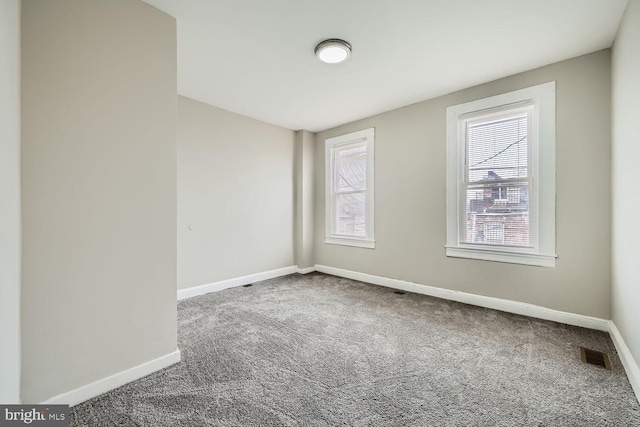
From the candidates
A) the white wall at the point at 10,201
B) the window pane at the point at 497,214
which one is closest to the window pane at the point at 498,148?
the window pane at the point at 497,214

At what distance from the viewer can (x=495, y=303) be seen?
298 centimetres

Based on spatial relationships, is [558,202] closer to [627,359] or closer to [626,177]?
[626,177]

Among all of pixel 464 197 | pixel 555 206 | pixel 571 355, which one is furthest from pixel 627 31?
pixel 571 355

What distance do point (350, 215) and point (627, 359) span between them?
3.23 m

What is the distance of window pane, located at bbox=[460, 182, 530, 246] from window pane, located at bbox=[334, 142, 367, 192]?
1.58m

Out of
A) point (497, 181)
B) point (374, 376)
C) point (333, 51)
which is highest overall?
point (333, 51)

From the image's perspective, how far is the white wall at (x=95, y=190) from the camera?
56.9 inches

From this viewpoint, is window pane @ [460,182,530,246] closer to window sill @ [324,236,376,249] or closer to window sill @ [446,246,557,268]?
window sill @ [446,246,557,268]

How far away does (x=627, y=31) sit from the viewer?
1.89 meters

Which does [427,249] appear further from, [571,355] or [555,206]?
[571,355]

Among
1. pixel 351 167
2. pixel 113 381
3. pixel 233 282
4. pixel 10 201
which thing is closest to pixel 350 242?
pixel 351 167

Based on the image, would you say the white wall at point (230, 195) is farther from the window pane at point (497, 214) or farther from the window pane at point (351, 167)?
the window pane at point (497, 214)

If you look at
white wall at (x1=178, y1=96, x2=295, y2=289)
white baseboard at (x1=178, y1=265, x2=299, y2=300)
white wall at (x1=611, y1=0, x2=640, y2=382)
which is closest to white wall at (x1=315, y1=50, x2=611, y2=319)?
white wall at (x1=611, y1=0, x2=640, y2=382)

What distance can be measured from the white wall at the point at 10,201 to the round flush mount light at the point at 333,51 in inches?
72.4
